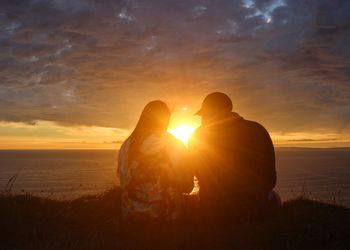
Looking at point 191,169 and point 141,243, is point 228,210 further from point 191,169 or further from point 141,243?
point 141,243

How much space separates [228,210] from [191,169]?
119 centimetres

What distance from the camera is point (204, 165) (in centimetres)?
762

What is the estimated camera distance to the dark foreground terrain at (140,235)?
6.54 metres

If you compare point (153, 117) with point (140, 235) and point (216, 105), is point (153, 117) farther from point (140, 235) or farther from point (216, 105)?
point (140, 235)

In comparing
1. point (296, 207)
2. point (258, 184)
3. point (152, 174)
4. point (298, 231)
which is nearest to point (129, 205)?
point (152, 174)

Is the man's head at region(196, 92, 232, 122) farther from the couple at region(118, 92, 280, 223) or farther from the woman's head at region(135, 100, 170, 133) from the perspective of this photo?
the woman's head at region(135, 100, 170, 133)

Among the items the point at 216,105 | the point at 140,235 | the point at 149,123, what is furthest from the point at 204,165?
the point at 140,235

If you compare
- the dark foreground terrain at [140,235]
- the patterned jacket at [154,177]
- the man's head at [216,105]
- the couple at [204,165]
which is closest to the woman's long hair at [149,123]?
the couple at [204,165]

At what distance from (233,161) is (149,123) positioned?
1.86 metres

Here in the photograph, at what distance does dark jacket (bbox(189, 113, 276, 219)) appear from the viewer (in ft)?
23.9

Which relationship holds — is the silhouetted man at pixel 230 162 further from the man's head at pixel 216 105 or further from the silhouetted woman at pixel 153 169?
the silhouetted woman at pixel 153 169

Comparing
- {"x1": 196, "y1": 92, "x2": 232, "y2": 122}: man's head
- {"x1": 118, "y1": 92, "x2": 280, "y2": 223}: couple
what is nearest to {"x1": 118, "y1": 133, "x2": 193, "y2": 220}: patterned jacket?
{"x1": 118, "y1": 92, "x2": 280, "y2": 223}: couple

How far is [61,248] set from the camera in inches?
238

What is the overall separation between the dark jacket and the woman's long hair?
86cm
